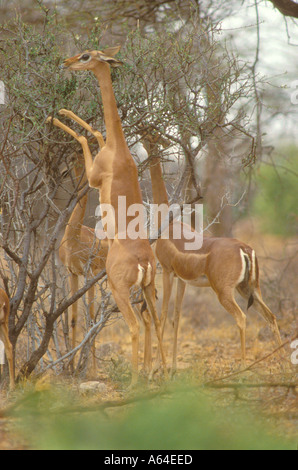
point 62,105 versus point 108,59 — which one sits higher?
point 108,59

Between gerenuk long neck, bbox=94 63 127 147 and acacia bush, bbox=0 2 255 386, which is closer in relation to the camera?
gerenuk long neck, bbox=94 63 127 147

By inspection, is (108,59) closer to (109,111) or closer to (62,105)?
(109,111)

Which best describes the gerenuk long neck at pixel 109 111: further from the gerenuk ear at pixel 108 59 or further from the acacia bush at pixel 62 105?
the acacia bush at pixel 62 105

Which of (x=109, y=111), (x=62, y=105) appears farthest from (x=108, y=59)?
(x=62, y=105)

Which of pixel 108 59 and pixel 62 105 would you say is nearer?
pixel 108 59

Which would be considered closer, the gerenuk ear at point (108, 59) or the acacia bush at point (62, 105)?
Answer: the gerenuk ear at point (108, 59)

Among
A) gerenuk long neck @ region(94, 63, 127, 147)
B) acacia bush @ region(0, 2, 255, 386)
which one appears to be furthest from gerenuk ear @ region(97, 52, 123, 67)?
acacia bush @ region(0, 2, 255, 386)

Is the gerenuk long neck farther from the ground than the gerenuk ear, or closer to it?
closer to it

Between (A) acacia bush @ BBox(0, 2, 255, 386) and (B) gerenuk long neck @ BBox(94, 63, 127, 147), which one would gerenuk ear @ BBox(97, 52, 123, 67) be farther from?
(A) acacia bush @ BBox(0, 2, 255, 386)

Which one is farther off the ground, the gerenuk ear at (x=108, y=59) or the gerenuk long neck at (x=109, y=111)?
the gerenuk ear at (x=108, y=59)

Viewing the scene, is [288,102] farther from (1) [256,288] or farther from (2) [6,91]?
(2) [6,91]

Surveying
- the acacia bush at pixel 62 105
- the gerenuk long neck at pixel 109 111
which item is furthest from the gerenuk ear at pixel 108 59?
the acacia bush at pixel 62 105

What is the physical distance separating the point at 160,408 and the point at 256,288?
362cm

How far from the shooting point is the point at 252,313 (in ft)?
32.8
